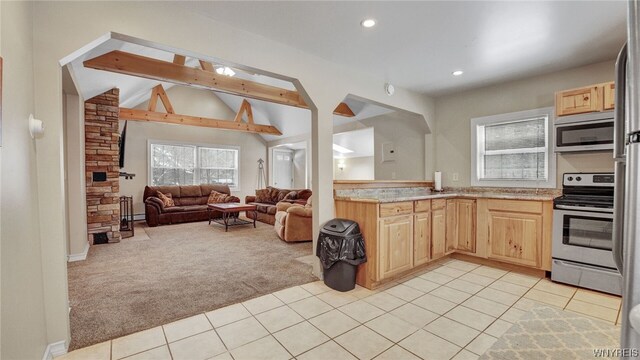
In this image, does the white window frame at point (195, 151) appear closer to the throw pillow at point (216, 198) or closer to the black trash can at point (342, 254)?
the throw pillow at point (216, 198)

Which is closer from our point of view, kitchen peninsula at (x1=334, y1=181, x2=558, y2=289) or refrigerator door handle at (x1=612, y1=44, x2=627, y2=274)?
refrigerator door handle at (x1=612, y1=44, x2=627, y2=274)

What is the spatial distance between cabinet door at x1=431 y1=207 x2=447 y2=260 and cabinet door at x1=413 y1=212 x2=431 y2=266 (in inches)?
3.3

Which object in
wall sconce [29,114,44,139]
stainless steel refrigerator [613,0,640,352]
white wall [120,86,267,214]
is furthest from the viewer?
white wall [120,86,267,214]

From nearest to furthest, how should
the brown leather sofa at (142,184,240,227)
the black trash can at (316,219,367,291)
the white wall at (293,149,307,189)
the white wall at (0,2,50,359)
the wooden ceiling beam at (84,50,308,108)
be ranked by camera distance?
the white wall at (0,2,50,359) → the black trash can at (316,219,367,291) → the wooden ceiling beam at (84,50,308,108) → the brown leather sofa at (142,184,240,227) → the white wall at (293,149,307,189)

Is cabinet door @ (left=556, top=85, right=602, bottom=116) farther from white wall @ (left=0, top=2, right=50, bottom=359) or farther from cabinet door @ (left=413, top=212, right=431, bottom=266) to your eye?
white wall @ (left=0, top=2, right=50, bottom=359)

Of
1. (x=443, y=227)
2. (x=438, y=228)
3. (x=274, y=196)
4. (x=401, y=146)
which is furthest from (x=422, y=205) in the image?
(x=274, y=196)

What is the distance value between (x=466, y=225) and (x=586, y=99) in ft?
6.24

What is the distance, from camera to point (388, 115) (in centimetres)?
561

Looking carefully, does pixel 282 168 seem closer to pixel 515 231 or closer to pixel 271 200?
pixel 271 200

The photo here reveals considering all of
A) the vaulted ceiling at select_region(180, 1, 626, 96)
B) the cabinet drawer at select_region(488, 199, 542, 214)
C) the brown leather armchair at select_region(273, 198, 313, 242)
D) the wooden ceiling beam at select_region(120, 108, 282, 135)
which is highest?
the wooden ceiling beam at select_region(120, 108, 282, 135)

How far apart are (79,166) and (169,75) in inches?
72.2

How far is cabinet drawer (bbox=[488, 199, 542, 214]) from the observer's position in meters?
3.23

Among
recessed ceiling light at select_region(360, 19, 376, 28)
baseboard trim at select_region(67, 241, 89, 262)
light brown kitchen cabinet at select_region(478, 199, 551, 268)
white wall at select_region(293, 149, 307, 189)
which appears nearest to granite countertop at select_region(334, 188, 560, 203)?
light brown kitchen cabinet at select_region(478, 199, 551, 268)

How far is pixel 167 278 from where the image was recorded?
318 centimetres
